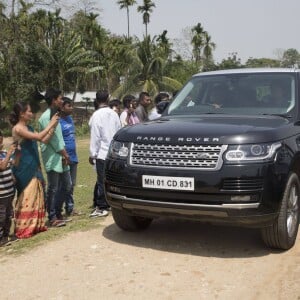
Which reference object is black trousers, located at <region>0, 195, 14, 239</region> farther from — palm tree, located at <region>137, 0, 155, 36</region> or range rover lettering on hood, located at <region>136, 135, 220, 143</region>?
palm tree, located at <region>137, 0, 155, 36</region>

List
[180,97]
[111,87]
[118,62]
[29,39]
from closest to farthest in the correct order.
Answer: [180,97] < [29,39] < [118,62] < [111,87]

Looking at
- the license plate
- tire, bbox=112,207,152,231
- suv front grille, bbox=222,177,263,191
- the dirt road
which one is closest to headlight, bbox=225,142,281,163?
suv front grille, bbox=222,177,263,191

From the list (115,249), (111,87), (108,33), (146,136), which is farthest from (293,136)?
(108,33)

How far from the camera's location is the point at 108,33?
4894cm

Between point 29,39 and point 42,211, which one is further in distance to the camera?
point 29,39

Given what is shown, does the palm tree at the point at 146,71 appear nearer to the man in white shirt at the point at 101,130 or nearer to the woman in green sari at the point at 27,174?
the man in white shirt at the point at 101,130

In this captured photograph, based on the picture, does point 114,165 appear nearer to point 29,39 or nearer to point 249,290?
point 249,290

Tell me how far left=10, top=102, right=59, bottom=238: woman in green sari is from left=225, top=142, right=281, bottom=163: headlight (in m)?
2.22

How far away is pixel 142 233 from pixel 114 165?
105 centimetres

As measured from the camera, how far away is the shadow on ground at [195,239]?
15.5ft

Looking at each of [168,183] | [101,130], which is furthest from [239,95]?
[101,130]

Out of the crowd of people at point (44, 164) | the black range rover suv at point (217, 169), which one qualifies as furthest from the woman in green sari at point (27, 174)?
the black range rover suv at point (217, 169)

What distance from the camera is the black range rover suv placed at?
13.8 feet

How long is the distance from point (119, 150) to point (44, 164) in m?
1.40
